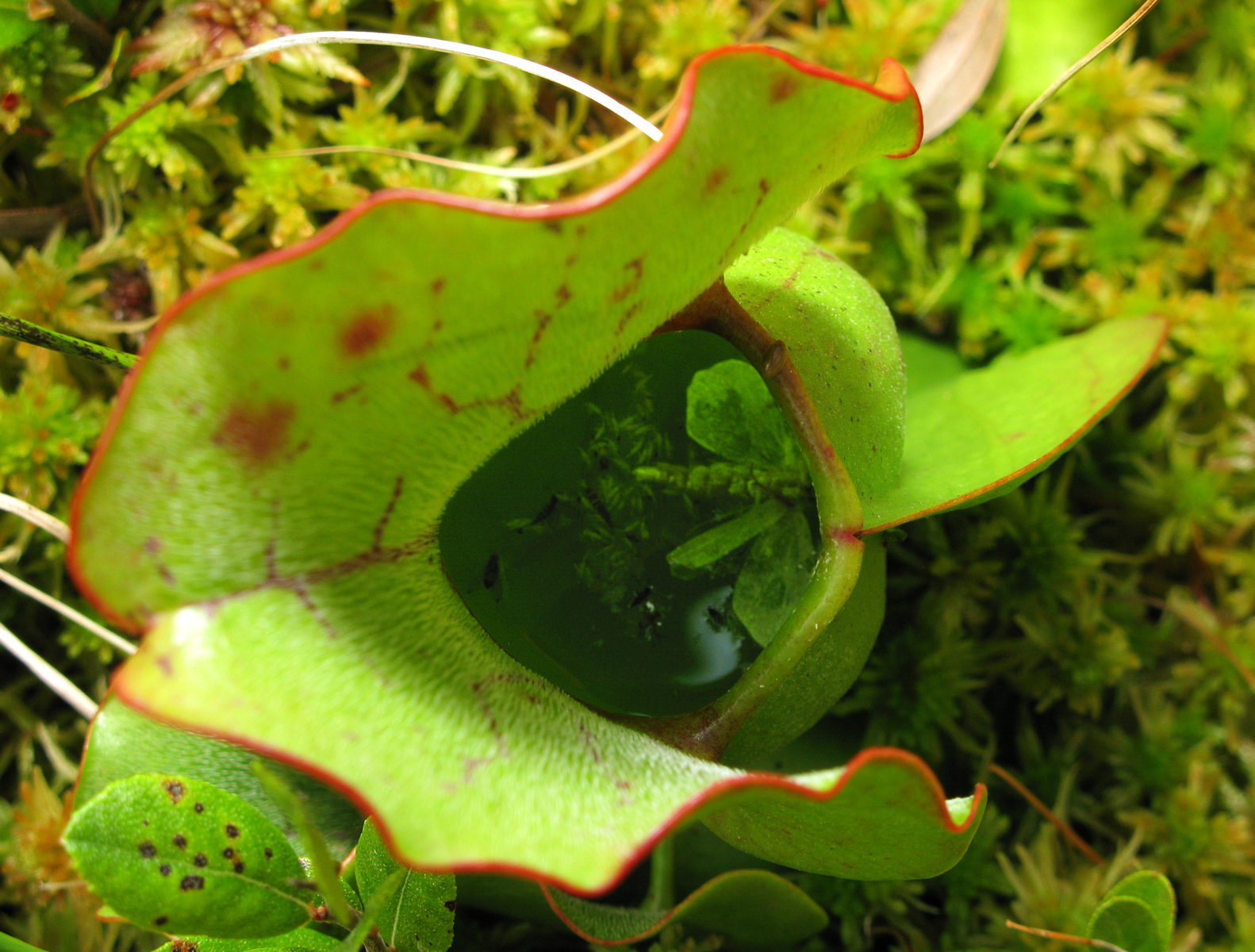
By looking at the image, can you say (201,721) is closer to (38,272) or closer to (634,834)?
(634,834)

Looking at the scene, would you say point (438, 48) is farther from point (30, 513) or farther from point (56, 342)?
point (30, 513)

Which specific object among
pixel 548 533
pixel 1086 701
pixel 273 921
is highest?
pixel 548 533

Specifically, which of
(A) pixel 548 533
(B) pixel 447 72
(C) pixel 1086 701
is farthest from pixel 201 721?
(C) pixel 1086 701

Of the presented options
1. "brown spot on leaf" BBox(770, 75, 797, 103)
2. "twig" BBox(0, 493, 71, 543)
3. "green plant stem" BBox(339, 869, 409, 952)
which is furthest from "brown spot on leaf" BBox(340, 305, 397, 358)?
"twig" BBox(0, 493, 71, 543)

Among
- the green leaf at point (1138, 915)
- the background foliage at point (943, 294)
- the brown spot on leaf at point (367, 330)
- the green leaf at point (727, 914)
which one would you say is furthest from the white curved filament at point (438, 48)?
the green leaf at point (1138, 915)

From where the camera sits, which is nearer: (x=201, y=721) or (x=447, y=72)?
(x=201, y=721)

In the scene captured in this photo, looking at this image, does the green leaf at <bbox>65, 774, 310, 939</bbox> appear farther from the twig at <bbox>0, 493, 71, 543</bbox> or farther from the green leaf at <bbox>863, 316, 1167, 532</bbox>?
the green leaf at <bbox>863, 316, 1167, 532</bbox>

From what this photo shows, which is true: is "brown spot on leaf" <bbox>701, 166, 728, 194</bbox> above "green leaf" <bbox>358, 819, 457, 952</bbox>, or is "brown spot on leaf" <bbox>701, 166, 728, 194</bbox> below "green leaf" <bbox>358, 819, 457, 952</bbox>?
above
